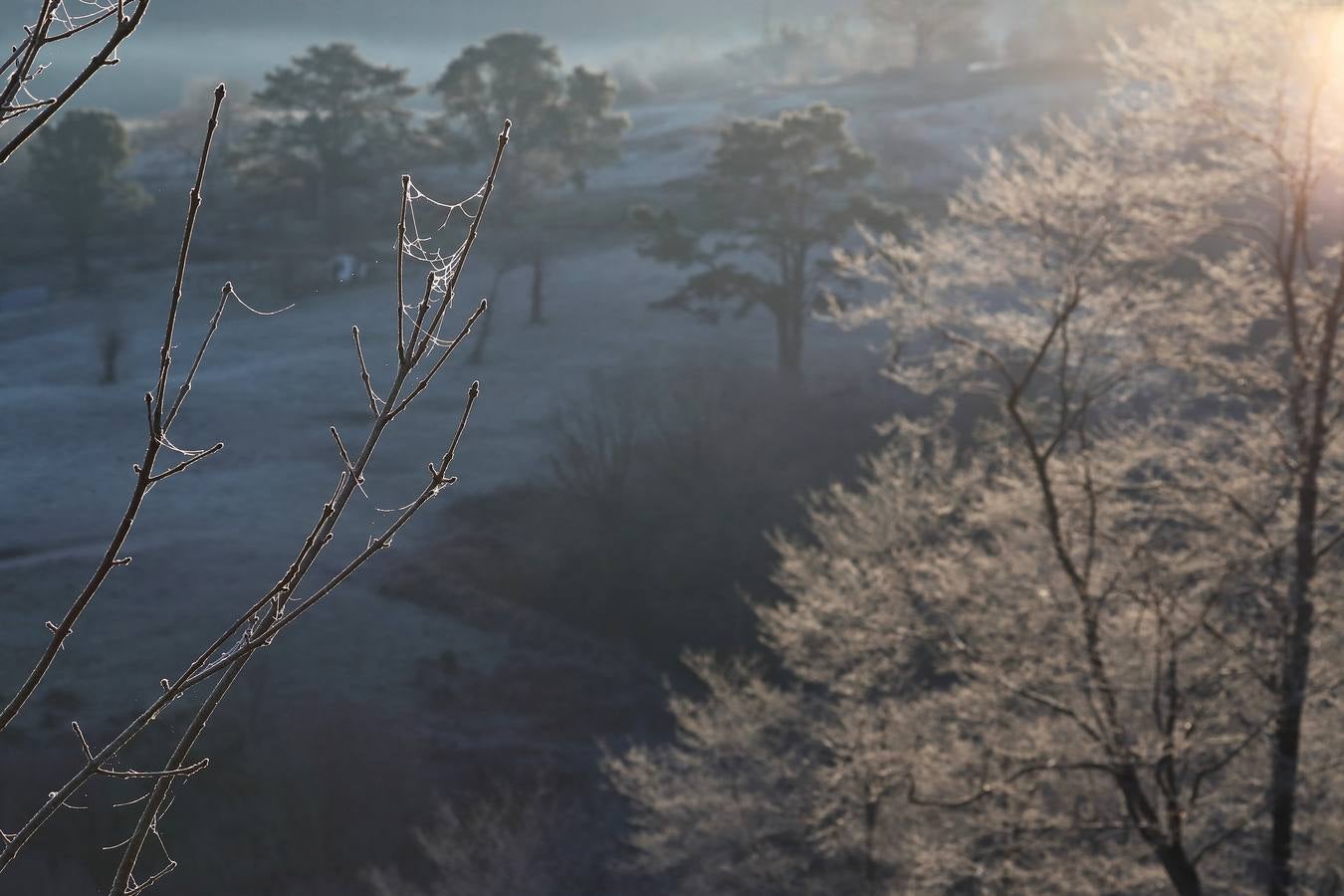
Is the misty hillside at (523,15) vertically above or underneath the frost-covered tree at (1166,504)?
above

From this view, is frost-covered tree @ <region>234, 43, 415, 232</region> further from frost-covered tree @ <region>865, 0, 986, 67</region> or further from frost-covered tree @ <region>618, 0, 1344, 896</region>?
frost-covered tree @ <region>865, 0, 986, 67</region>

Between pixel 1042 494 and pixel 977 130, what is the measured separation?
34.8m

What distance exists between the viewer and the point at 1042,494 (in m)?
8.41

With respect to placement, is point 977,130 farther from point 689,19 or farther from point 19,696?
point 689,19

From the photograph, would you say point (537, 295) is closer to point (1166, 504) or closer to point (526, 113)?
point (526, 113)

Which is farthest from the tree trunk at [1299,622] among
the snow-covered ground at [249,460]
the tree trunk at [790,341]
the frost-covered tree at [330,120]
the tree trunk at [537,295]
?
the tree trunk at [537,295]

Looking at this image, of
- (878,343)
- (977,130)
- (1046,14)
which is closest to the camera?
(878,343)

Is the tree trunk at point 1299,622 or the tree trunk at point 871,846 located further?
the tree trunk at point 871,846

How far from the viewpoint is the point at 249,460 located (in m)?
16.2

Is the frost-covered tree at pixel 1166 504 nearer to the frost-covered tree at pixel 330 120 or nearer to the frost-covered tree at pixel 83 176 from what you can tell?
the frost-covered tree at pixel 83 176

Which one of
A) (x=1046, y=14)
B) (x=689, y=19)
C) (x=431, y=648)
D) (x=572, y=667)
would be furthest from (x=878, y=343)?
(x=689, y=19)

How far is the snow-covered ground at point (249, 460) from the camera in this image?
35.6ft

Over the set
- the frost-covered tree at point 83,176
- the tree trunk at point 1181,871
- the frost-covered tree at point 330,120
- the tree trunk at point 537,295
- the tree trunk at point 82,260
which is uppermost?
the frost-covered tree at point 330,120

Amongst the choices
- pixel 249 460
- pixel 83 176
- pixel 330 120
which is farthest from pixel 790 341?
pixel 83 176
